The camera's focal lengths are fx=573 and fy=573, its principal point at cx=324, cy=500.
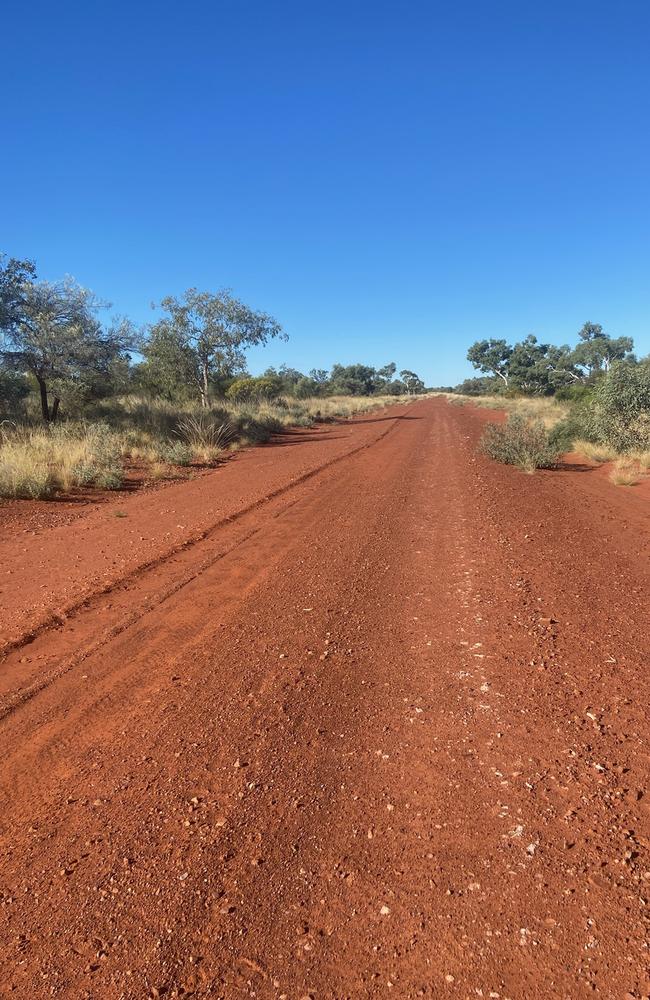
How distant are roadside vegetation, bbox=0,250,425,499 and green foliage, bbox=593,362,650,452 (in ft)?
37.3

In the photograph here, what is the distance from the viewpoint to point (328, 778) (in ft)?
9.71

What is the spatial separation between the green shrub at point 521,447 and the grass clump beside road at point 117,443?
7651 mm

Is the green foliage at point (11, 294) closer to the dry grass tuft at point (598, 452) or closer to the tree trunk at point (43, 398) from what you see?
the tree trunk at point (43, 398)

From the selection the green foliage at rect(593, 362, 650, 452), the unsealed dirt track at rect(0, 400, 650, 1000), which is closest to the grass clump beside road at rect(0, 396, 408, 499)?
the unsealed dirt track at rect(0, 400, 650, 1000)

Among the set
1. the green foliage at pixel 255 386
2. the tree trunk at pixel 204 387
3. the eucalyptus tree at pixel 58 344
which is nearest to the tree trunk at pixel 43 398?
the eucalyptus tree at pixel 58 344

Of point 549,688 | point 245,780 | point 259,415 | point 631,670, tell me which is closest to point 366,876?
point 245,780

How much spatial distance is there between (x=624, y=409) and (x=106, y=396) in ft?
58.8

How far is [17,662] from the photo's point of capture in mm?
4340

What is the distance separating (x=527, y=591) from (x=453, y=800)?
9.85ft

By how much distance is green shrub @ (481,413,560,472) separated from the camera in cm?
1374

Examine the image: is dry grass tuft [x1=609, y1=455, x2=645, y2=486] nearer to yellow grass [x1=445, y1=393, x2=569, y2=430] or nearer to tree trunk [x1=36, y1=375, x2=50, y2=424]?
yellow grass [x1=445, y1=393, x2=569, y2=430]

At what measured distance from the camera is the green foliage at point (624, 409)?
16.0 metres

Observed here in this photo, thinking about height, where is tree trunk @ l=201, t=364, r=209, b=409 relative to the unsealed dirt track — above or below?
above

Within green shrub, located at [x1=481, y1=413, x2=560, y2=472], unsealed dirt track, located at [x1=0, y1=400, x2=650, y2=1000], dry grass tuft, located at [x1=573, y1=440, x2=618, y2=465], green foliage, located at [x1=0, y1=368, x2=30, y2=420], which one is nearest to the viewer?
unsealed dirt track, located at [x1=0, y1=400, x2=650, y2=1000]
